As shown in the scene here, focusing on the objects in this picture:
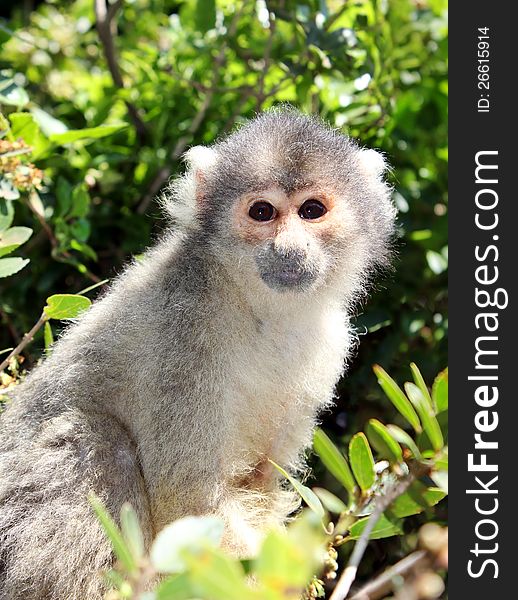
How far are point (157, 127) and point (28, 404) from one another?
2802 millimetres

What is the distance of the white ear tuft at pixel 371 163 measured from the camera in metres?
4.54

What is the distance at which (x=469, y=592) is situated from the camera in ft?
10.2

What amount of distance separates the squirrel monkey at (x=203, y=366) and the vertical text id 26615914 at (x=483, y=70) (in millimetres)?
766

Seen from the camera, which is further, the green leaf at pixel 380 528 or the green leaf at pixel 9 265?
the green leaf at pixel 9 265

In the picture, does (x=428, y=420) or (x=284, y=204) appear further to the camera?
(x=284, y=204)

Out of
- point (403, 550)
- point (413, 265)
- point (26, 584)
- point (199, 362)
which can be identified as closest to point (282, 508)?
point (403, 550)

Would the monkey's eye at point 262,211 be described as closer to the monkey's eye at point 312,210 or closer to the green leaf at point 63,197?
the monkey's eye at point 312,210

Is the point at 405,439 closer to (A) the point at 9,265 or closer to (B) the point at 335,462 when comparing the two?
(B) the point at 335,462

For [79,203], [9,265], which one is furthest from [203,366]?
[79,203]

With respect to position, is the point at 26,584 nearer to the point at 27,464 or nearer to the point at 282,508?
the point at 27,464

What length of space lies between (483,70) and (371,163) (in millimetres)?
836

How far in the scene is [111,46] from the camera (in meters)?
6.18

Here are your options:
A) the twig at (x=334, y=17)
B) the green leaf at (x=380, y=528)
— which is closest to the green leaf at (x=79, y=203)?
the twig at (x=334, y=17)

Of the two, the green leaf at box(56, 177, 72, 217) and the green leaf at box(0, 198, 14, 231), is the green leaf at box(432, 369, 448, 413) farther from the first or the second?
the green leaf at box(56, 177, 72, 217)
